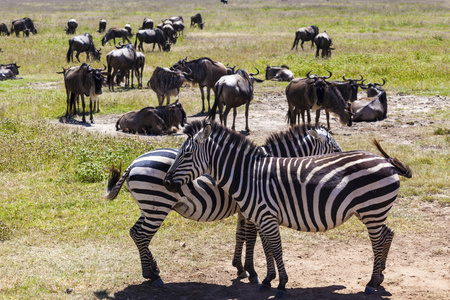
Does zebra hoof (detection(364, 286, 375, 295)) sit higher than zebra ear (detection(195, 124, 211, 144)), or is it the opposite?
zebra ear (detection(195, 124, 211, 144))

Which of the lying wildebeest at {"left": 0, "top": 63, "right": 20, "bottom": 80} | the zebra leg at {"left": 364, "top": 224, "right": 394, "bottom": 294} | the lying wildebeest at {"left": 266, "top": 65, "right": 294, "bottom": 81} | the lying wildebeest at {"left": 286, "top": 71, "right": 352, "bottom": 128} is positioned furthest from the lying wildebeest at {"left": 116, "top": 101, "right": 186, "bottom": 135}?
the lying wildebeest at {"left": 0, "top": 63, "right": 20, "bottom": 80}

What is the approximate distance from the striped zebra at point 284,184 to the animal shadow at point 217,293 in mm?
340

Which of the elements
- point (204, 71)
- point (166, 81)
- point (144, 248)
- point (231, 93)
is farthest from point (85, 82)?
point (144, 248)

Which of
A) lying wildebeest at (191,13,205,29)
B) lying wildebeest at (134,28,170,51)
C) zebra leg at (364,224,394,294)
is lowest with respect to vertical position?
zebra leg at (364,224,394,294)

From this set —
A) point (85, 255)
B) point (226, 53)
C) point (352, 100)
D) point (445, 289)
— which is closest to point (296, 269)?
point (445, 289)

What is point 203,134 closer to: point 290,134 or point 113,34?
point 290,134

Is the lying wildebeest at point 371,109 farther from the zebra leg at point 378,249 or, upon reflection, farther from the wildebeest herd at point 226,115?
the zebra leg at point 378,249

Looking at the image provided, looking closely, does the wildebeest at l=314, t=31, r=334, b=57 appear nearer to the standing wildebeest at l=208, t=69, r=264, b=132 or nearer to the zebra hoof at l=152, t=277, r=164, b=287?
the standing wildebeest at l=208, t=69, r=264, b=132

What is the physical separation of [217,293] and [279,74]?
18.7m

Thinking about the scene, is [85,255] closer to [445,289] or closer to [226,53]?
[445,289]

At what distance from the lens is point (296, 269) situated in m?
7.06

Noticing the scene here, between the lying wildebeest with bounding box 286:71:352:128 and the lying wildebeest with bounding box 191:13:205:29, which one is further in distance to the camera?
the lying wildebeest with bounding box 191:13:205:29

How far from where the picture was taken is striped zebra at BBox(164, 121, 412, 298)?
5.95 meters

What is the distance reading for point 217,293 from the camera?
6.35 m
